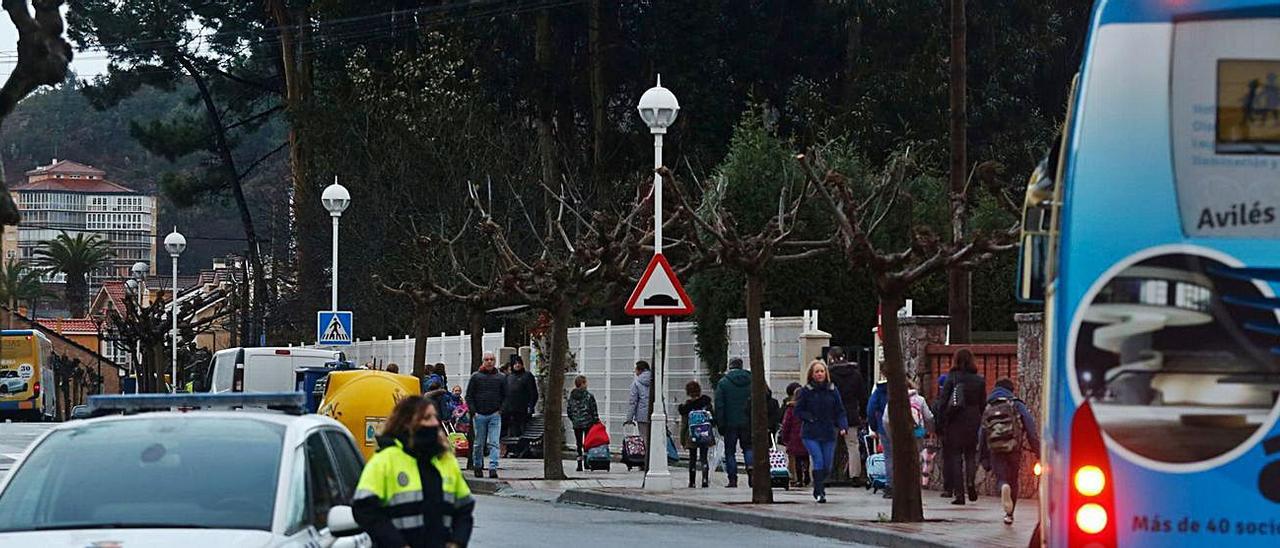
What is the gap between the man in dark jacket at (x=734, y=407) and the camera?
93.1ft

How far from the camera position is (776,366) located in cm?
3281

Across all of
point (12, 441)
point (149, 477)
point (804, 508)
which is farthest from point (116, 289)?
point (149, 477)

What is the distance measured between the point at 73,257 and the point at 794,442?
119012 mm

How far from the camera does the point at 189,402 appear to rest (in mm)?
11492

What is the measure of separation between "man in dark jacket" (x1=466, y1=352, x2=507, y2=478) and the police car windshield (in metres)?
21.4

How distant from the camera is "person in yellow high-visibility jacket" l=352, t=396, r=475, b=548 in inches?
408

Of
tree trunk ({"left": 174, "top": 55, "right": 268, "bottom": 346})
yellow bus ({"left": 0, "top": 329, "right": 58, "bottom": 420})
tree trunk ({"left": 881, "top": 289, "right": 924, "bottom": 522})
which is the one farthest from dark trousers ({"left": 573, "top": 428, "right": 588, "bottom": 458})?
yellow bus ({"left": 0, "top": 329, "right": 58, "bottom": 420})

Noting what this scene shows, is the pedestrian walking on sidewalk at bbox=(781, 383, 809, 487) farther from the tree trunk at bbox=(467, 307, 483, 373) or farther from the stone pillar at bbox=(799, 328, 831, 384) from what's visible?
the tree trunk at bbox=(467, 307, 483, 373)

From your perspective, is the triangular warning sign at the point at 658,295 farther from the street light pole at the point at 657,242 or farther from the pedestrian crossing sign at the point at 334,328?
the pedestrian crossing sign at the point at 334,328

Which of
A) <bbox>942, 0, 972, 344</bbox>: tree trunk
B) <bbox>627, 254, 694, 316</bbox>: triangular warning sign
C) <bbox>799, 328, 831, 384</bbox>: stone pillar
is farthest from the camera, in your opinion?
<bbox>799, 328, 831, 384</bbox>: stone pillar

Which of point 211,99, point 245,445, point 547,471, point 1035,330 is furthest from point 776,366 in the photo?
point 211,99

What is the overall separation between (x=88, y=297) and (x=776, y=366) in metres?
133

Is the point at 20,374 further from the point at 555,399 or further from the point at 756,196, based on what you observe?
the point at 555,399

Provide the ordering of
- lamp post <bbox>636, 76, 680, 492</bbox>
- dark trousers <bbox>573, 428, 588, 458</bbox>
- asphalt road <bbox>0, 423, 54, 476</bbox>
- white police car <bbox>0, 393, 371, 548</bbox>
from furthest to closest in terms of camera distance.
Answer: asphalt road <bbox>0, 423, 54, 476</bbox> → dark trousers <bbox>573, 428, 588, 458</bbox> → lamp post <bbox>636, 76, 680, 492</bbox> → white police car <bbox>0, 393, 371, 548</bbox>
